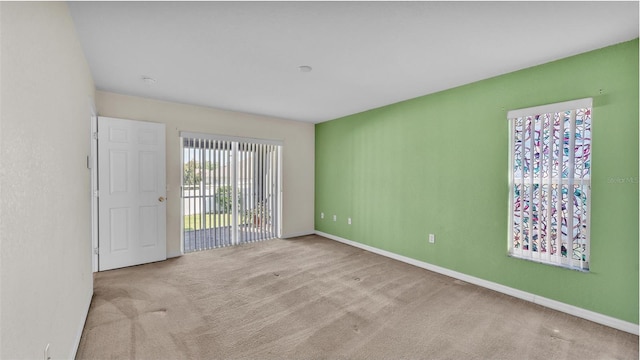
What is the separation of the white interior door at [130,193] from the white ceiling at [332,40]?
0.67 meters

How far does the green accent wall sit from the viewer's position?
2250mm

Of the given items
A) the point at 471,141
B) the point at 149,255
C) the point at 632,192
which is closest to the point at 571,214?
the point at 632,192

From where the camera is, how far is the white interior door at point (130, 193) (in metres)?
3.47

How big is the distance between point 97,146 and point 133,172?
500 millimetres

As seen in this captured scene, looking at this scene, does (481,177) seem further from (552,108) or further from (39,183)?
(39,183)

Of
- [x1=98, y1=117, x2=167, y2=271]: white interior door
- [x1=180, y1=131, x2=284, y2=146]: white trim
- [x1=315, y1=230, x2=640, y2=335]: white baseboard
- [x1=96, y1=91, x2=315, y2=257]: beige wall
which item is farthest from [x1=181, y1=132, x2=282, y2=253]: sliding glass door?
[x1=315, y1=230, x2=640, y2=335]: white baseboard

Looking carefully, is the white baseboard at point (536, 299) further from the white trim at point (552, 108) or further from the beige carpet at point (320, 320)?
the white trim at point (552, 108)

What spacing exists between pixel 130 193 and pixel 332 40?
331cm

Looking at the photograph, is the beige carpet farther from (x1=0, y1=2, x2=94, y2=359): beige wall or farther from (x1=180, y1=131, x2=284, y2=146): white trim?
(x1=180, y1=131, x2=284, y2=146): white trim

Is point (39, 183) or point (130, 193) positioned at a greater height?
point (39, 183)

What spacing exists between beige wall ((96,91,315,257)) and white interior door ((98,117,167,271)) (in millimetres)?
190

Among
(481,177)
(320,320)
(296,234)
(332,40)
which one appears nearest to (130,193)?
(296,234)

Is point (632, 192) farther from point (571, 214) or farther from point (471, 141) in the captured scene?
point (471, 141)

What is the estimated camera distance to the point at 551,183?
2611mm
